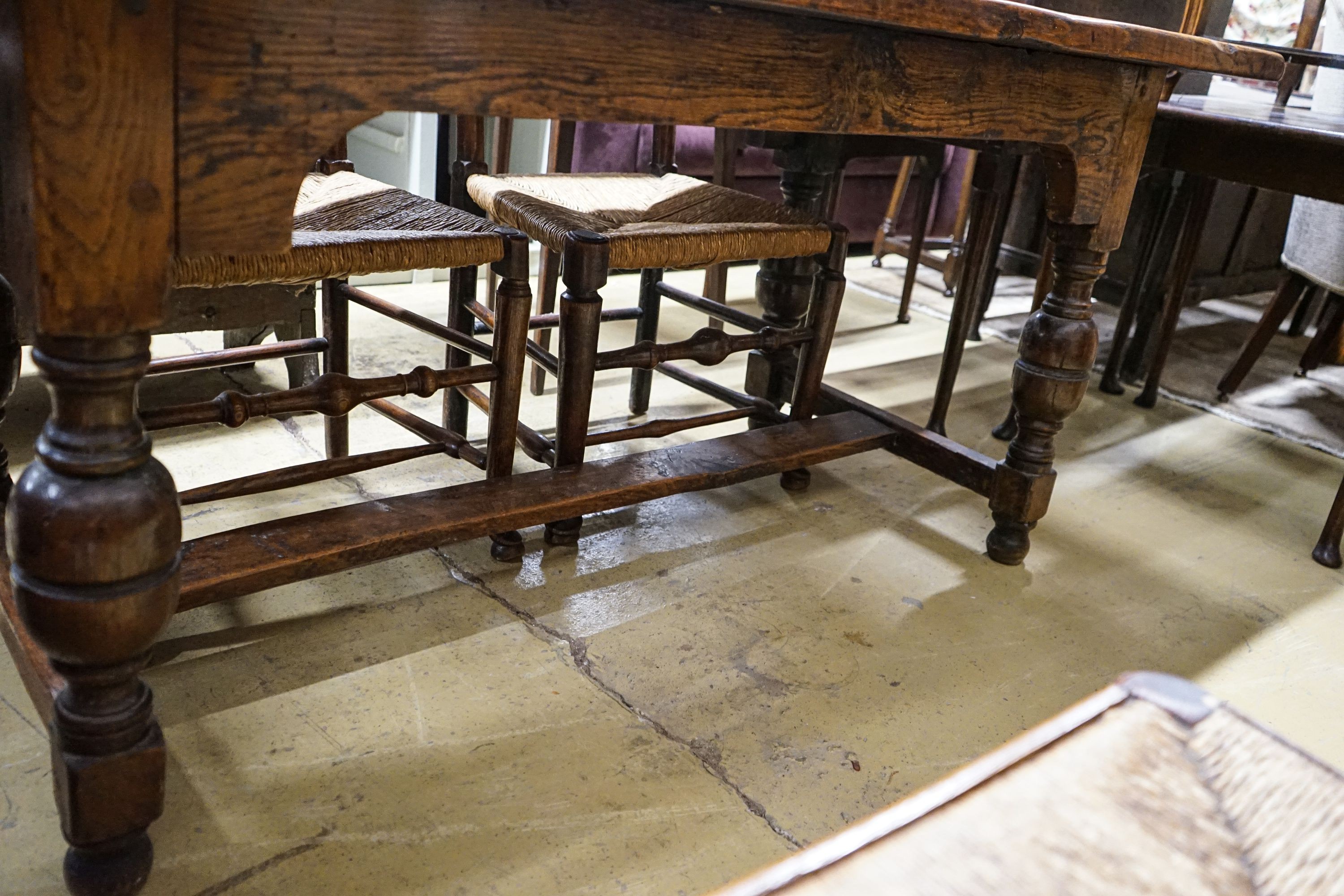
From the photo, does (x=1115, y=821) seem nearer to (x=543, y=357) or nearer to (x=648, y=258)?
(x=648, y=258)

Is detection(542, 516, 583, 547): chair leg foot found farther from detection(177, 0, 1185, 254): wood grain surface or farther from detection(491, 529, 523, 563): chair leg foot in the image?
detection(177, 0, 1185, 254): wood grain surface

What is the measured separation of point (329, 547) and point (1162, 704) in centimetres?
101

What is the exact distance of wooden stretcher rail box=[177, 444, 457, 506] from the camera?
1368 millimetres

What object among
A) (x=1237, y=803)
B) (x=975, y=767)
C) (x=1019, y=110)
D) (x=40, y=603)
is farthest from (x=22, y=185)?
(x=1019, y=110)

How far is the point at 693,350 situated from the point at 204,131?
1.06 m

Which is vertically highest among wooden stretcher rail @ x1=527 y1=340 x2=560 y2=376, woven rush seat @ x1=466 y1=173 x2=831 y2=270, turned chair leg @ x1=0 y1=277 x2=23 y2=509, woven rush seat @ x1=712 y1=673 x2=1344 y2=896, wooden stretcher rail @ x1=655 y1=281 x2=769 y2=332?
woven rush seat @ x1=712 y1=673 x2=1344 y2=896

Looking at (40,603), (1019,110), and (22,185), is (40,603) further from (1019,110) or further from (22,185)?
(1019,110)

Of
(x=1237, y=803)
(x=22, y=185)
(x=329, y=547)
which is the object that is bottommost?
(x=329, y=547)

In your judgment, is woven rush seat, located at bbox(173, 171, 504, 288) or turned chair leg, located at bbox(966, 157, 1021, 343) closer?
woven rush seat, located at bbox(173, 171, 504, 288)

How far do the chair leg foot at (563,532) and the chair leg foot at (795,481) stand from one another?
0.50 metres

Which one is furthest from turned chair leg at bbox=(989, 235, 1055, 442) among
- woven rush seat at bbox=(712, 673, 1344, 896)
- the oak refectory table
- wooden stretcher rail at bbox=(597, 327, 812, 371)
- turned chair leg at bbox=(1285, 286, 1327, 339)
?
woven rush seat at bbox=(712, 673, 1344, 896)

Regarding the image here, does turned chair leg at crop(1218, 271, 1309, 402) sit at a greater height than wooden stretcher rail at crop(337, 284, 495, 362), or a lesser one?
lesser

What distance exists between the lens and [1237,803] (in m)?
0.53

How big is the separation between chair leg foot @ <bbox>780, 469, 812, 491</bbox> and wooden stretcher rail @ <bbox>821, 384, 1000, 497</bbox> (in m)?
0.15
